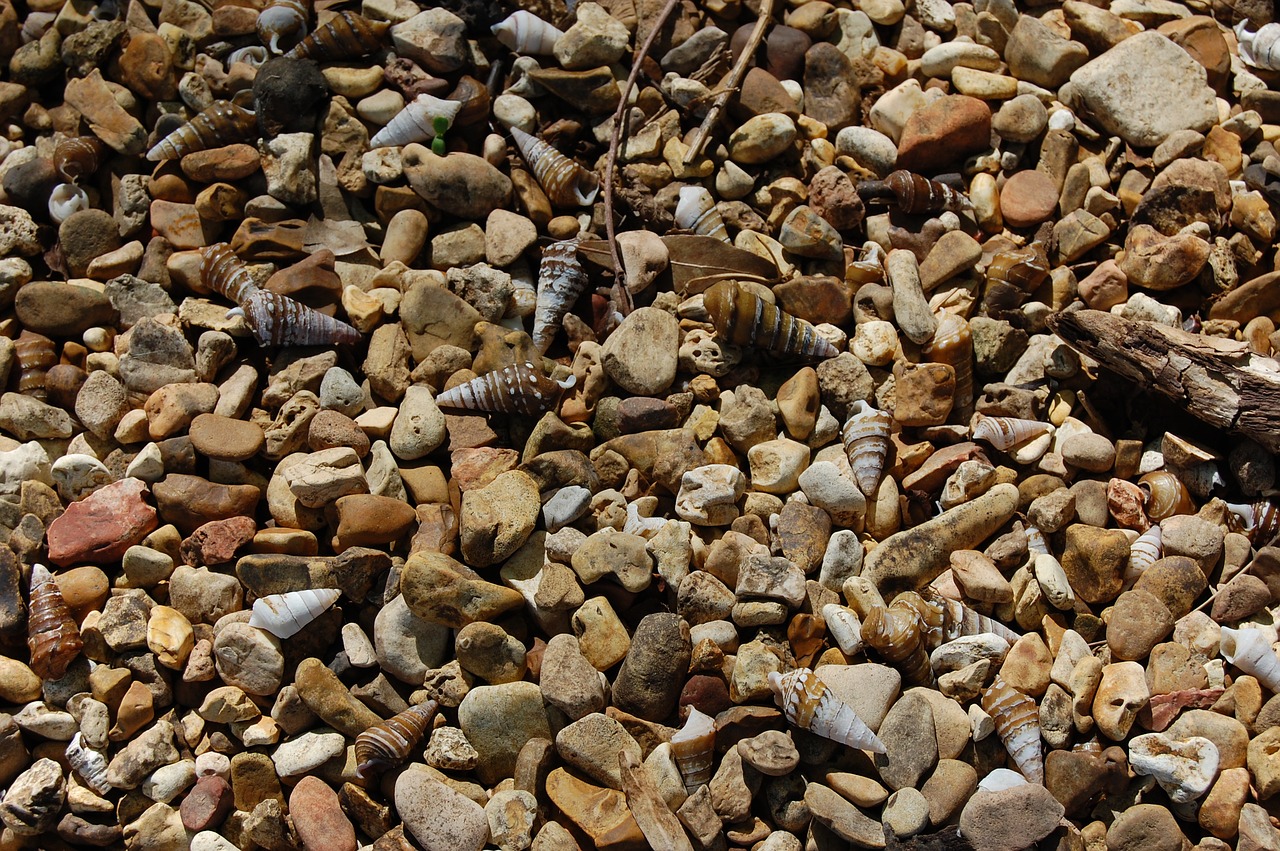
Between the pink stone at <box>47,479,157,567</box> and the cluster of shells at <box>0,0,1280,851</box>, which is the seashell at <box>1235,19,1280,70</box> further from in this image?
the pink stone at <box>47,479,157,567</box>

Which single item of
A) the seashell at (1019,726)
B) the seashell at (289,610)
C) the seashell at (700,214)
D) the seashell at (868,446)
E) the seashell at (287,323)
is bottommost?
the seashell at (1019,726)

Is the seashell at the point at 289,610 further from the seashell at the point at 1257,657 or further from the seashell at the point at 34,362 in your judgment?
the seashell at the point at 1257,657

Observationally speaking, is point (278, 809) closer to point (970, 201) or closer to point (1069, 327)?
point (1069, 327)

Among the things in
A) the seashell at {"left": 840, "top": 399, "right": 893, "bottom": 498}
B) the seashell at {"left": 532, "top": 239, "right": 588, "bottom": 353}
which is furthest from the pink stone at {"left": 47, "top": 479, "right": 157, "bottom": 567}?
the seashell at {"left": 840, "top": 399, "right": 893, "bottom": 498}

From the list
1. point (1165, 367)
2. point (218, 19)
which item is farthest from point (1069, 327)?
point (218, 19)

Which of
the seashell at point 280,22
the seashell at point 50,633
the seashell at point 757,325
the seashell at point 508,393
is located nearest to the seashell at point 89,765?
the seashell at point 50,633

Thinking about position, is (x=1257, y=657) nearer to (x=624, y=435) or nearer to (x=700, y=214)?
(x=624, y=435)
